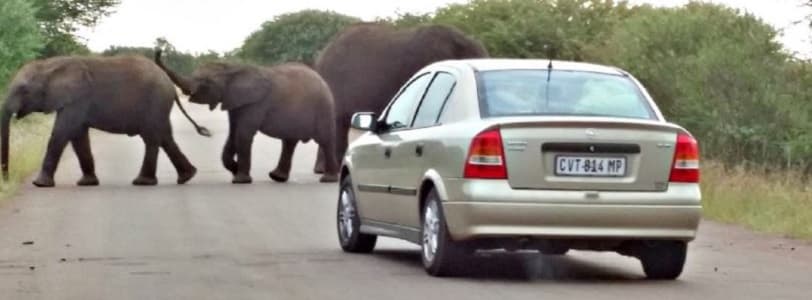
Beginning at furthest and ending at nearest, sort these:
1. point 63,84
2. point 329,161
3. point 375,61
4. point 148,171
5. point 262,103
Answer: point 375,61 < point 262,103 < point 329,161 < point 63,84 < point 148,171

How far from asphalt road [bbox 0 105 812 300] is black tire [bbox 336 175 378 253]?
0.15 metres

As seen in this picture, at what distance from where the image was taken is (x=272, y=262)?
14.6m

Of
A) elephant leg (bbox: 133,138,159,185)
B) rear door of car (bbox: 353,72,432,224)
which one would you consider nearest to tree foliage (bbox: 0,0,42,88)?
elephant leg (bbox: 133,138,159,185)

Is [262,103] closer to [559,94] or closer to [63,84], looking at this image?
[63,84]

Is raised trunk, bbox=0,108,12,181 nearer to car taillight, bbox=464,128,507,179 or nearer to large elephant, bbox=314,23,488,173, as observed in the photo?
large elephant, bbox=314,23,488,173

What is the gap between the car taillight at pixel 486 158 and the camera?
41.8 ft

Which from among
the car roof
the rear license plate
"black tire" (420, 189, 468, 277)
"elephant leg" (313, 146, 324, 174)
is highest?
the car roof

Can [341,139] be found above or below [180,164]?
below

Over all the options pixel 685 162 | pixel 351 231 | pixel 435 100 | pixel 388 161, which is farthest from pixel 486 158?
pixel 351 231

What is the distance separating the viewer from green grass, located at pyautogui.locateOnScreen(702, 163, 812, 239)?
1822 centimetres

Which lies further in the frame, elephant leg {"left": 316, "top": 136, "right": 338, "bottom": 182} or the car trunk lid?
elephant leg {"left": 316, "top": 136, "right": 338, "bottom": 182}

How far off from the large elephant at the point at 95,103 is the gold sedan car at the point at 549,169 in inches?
495

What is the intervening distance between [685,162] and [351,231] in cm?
334

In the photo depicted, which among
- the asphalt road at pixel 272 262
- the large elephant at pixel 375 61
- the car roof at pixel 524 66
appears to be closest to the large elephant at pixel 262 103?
the large elephant at pixel 375 61
